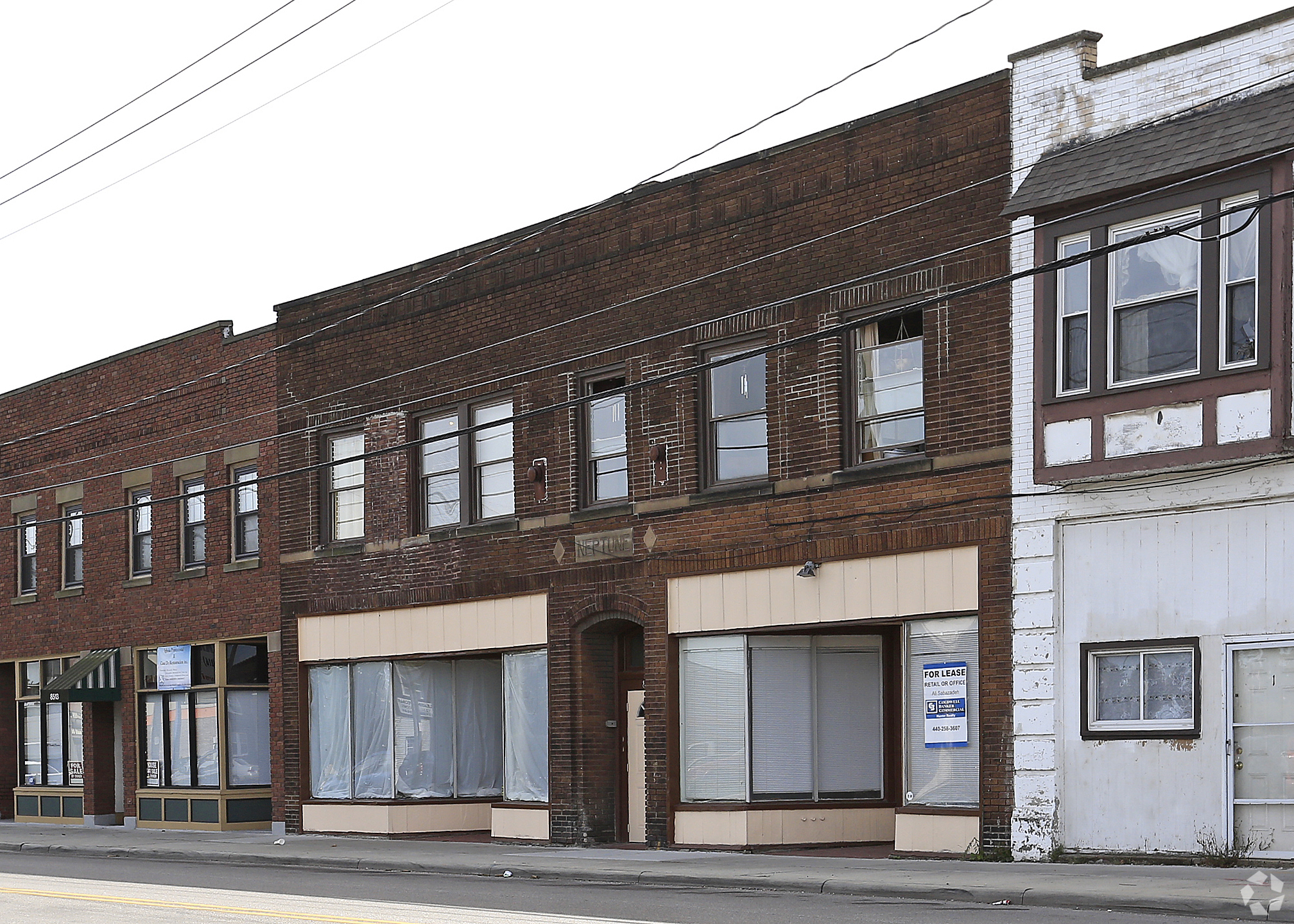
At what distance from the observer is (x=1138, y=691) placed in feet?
57.1

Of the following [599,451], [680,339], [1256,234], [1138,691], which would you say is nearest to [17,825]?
[599,451]

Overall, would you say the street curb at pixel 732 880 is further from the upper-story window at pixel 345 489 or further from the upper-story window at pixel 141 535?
the upper-story window at pixel 141 535

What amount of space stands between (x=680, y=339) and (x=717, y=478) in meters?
1.79

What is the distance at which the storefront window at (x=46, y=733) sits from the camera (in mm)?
33906

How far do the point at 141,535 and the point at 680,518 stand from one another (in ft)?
45.9

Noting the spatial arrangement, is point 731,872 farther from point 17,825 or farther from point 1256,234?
point 17,825

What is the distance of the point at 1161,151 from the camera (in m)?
17.1

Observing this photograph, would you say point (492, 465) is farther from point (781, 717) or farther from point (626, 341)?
point (781, 717)

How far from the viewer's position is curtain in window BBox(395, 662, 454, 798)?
26.6 m

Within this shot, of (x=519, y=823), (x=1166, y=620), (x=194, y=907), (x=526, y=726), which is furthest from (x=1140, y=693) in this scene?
(x=519, y=823)

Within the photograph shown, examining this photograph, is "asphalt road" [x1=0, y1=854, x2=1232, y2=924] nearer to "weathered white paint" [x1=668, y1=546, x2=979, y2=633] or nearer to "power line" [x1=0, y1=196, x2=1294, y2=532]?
"weathered white paint" [x1=668, y1=546, x2=979, y2=633]

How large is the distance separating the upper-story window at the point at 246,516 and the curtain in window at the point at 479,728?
4.92 meters

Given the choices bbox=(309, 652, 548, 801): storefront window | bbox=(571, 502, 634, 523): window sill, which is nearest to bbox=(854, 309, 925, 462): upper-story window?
bbox=(571, 502, 634, 523): window sill

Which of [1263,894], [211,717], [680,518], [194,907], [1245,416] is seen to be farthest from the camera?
[211,717]
